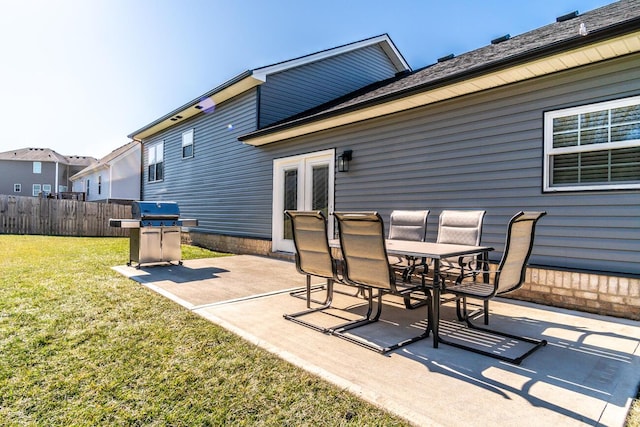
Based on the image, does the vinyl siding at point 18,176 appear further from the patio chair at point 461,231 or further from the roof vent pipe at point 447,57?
the patio chair at point 461,231

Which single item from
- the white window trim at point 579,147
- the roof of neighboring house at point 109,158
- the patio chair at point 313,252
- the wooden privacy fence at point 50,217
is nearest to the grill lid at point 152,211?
the patio chair at point 313,252

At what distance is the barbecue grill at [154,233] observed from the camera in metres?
6.68

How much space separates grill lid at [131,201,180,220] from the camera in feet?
22.1

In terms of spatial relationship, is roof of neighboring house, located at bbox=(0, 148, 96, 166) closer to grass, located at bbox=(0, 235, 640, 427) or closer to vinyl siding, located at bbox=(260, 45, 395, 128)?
vinyl siding, located at bbox=(260, 45, 395, 128)

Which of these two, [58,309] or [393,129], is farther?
[393,129]

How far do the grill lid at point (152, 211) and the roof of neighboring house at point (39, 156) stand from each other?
33.4 meters

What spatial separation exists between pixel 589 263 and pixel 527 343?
1.71 meters

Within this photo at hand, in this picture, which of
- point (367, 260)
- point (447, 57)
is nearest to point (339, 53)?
point (447, 57)

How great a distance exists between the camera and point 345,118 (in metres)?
6.50

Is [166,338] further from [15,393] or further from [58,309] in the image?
[58,309]

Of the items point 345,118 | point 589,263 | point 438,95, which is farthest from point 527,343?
point 345,118

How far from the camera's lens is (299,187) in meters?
8.00

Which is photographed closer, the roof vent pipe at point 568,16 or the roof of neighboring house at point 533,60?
the roof of neighboring house at point 533,60

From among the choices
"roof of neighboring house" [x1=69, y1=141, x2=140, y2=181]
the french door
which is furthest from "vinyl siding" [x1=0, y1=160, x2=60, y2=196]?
the french door
